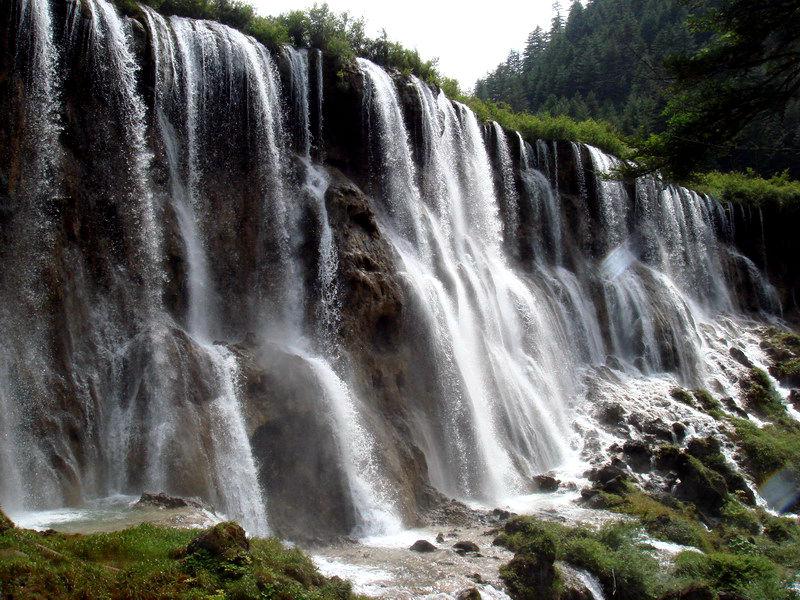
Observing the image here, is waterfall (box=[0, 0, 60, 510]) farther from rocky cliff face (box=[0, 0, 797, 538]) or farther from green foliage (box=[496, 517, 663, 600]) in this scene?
green foliage (box=[496, 517, 663, 600])

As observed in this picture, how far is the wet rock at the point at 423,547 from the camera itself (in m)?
12.1

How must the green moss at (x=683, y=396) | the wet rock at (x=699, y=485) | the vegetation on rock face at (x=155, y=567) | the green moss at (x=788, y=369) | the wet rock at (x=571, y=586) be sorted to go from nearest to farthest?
1. the vegetation on rock face at (x=155, y=567)
2. the wet rock at (x=571, y=586)
3. the wet rock at (x=699, y=485)
4. the green moss at (x=683, y=396)
5. the green moss at (x=788, y=369)

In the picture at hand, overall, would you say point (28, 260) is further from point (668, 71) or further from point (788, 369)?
point (788, 369)

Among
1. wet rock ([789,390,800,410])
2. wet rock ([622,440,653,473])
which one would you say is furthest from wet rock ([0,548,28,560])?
wet rock ([789,390,800,410])

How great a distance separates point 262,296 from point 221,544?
35.5ft

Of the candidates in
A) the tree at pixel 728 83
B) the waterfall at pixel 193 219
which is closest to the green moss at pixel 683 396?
the waterfall at pixel 193 219

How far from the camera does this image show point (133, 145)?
53.7 ft

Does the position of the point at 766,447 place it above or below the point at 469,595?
above

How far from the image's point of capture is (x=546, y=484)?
18.0 meters

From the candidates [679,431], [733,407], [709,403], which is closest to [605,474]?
[679,431]

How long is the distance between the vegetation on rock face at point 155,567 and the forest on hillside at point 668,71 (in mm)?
7425

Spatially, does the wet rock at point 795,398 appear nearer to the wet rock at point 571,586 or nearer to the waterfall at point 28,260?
the wet rock at point 571,586

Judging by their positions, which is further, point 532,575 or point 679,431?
point 679,431

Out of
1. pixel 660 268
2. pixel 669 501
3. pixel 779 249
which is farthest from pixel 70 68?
pixel 779 249
